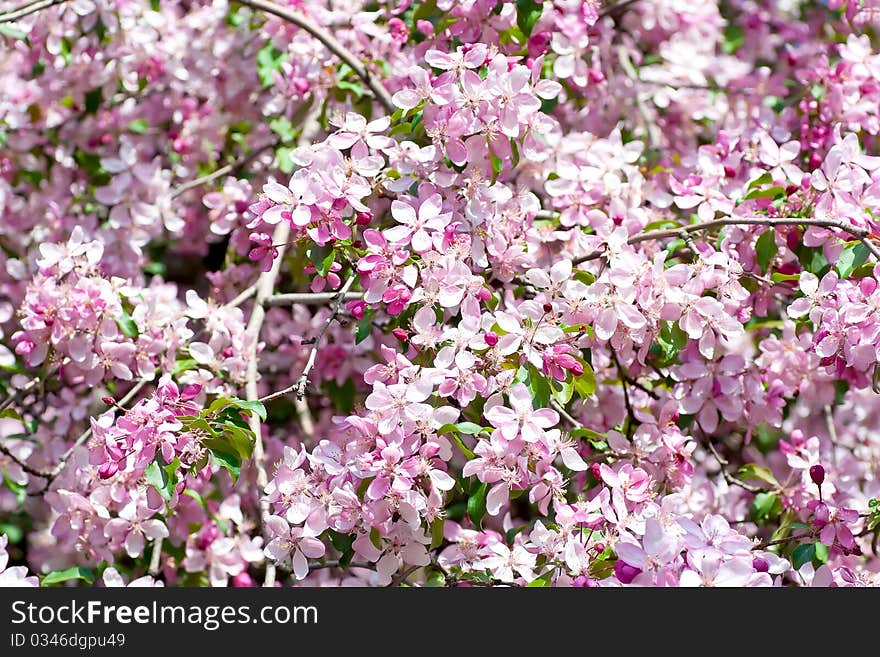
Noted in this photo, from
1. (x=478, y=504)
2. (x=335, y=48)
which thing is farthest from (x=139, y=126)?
(x=478, y=504)

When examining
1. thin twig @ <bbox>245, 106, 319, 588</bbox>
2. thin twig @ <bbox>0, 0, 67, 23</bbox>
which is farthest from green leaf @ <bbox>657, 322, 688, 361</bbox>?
thin twig @ <bbox>0, 0, 67, 23</bbox>

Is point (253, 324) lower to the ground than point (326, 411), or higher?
higher

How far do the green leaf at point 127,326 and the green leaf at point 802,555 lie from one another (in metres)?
1.32

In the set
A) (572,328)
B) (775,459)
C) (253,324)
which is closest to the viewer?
(572,328)

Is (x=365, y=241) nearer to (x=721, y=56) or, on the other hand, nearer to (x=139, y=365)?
(x=139, y=365)

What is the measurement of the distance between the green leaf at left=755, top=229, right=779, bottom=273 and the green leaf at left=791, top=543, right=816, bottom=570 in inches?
20.9

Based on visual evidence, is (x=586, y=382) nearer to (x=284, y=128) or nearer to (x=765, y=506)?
(x=765, y=506)

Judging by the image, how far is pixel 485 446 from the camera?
167 centimetres

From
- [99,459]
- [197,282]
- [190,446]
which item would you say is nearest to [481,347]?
[190,446]

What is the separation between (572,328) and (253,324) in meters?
0.79

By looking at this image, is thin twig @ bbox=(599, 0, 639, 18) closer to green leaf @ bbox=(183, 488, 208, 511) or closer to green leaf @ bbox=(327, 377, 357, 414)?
green leaf @ bbox=(327, 377, 357, 414)

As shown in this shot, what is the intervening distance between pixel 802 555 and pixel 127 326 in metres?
1.34

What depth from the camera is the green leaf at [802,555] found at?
179 cm

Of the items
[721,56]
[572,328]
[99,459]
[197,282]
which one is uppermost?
[572,328]
